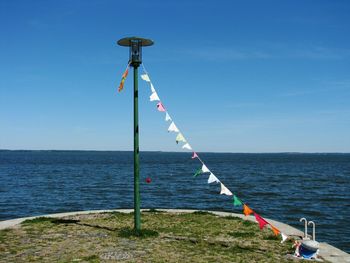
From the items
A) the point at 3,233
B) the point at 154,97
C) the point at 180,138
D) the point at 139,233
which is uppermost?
the point at 154,97

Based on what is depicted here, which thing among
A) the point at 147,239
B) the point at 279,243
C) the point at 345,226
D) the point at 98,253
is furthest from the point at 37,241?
the point at 345,226

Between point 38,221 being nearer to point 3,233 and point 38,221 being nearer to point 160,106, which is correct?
point 3,233

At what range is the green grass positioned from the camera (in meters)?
10.0

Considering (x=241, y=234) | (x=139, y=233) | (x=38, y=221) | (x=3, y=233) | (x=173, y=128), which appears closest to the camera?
(x=173, y=128)

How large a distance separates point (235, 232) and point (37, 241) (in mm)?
6234

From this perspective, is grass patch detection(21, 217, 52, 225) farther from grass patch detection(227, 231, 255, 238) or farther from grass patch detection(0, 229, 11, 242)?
grass patch detection(227, 231, 255, 238)

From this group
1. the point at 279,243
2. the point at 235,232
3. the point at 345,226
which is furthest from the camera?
the point at 345,226

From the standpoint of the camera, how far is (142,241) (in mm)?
11664

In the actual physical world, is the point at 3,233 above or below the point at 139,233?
below

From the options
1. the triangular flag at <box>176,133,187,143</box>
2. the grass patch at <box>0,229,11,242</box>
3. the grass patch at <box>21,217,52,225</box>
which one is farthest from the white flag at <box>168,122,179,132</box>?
the grass patch at <box>21,217,52,225</box>

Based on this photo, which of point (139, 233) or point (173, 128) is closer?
point (173, 128)

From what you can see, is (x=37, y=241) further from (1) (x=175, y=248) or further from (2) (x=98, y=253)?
(1) (x=175, y=248)

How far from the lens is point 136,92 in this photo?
12148mm

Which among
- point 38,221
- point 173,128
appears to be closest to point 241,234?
point 173,128
